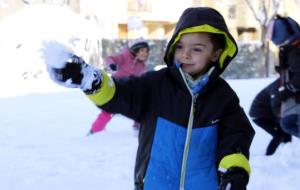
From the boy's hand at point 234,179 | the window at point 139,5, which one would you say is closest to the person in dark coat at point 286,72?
the boy's hand at point 234,179

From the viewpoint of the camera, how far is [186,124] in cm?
247

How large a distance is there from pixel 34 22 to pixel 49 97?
7364 mm

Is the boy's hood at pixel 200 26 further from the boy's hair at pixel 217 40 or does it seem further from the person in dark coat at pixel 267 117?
the person in dark coat at pixel 267 117

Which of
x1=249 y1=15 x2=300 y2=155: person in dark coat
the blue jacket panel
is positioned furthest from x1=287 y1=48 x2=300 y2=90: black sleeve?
the blue jacket panel

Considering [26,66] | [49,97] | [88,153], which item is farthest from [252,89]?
[88,153]

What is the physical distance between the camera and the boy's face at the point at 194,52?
8.24 ft

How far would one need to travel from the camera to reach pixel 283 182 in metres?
4.76

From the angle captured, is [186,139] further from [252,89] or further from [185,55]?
[252,89]

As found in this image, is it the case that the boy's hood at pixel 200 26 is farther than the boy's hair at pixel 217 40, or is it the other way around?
the boy's hair at pixel 217 40

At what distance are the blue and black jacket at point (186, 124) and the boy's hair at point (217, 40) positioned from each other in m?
0.07

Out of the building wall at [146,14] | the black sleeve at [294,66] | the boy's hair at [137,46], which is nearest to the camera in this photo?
the black sleeve at [294,66]

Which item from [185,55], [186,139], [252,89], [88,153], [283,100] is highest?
[185,55]

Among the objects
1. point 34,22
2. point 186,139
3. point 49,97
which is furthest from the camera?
point 34,22

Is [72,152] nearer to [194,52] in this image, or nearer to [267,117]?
[267,117]
